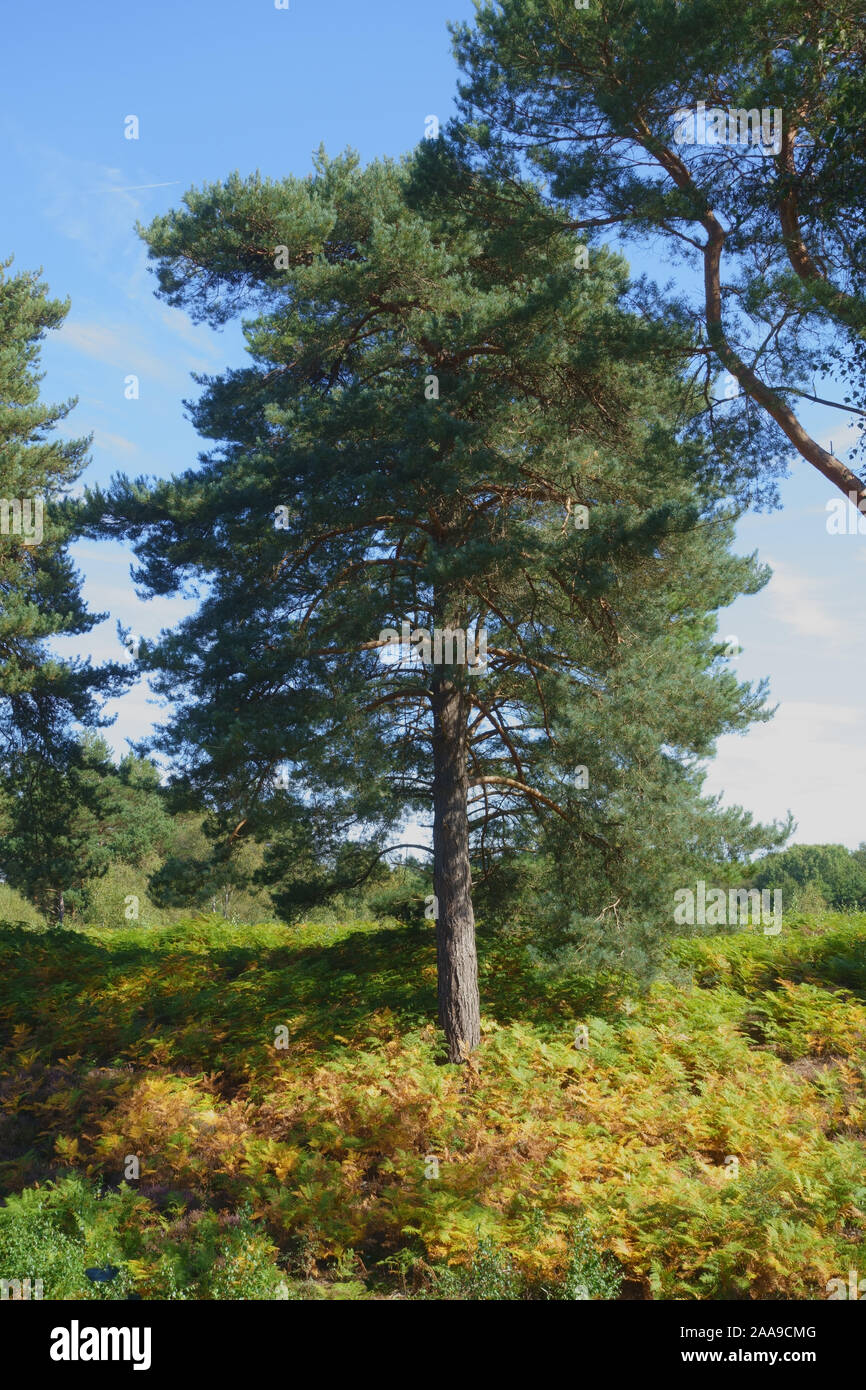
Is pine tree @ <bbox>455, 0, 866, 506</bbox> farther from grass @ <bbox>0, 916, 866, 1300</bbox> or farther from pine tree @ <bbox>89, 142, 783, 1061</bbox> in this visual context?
grass @ <bbox>0, 916, 866, 1300</bbox>

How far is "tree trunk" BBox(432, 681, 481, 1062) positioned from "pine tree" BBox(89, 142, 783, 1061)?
34 millimetres

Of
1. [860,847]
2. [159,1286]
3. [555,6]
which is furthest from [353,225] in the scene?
[860,847]

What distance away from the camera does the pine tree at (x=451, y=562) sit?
10.2m

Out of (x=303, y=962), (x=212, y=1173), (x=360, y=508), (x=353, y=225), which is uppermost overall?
(x=353, y=225)

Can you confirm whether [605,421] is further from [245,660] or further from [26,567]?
[26,567]

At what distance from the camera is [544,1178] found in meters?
8.00

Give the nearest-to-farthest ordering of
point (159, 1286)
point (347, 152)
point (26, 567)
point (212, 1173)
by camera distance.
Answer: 1. point (159, 1286)
2. point (212, 1173)
3. point (347, 152)
4. point (26, 567)

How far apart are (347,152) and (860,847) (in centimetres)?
6803

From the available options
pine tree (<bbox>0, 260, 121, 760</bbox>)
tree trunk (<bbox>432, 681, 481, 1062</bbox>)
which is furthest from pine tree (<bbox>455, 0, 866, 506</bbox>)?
pine tree (<bbox>0, 260, 121, 760</bbox>)

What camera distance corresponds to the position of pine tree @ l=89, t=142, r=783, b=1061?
1020 centimetres

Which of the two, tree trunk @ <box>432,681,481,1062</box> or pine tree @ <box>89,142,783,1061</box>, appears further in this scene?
tree trunk @ <box>432,681,481,1062</box>

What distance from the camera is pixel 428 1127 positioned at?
9.06 meters

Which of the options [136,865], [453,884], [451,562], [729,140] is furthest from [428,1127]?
[136,865]

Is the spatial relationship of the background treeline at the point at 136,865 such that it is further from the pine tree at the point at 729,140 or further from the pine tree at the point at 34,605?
the pine tree at the point at 729,140
